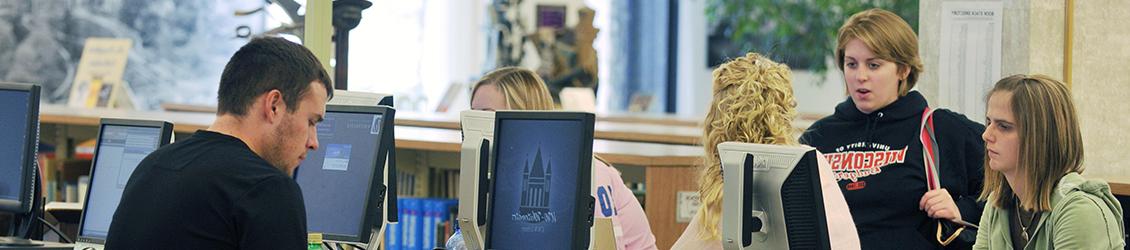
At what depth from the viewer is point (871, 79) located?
366 centimetres

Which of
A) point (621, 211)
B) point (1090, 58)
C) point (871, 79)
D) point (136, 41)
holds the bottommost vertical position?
point (621, 211)

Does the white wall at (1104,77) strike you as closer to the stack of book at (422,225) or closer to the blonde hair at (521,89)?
the blonde hair at (521,89)

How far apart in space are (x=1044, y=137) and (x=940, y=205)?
0.43 meters

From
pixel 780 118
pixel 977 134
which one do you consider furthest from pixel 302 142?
pixel 977 134

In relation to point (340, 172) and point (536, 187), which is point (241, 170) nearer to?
point (536, 187)

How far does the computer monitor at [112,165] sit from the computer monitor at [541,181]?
1077 millimetres

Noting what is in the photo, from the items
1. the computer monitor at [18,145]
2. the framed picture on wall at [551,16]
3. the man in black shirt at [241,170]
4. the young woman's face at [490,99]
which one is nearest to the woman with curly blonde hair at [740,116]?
the young woman's face at [490,99]

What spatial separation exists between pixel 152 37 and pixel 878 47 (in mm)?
9127

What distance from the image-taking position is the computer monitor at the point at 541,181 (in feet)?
10.1

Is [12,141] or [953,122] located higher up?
[953,122]

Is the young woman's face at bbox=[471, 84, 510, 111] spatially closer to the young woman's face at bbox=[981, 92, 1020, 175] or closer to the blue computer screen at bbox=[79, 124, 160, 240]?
the blue computer screen at bbox=[79, 124, 160, 240]

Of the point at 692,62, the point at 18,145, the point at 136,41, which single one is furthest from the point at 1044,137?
the point at 692,62

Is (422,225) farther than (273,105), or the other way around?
(422,225)

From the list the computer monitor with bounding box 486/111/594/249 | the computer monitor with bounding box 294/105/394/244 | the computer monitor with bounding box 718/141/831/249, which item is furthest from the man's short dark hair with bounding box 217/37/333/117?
the computer monitor with bounding box 294/105/394/244
